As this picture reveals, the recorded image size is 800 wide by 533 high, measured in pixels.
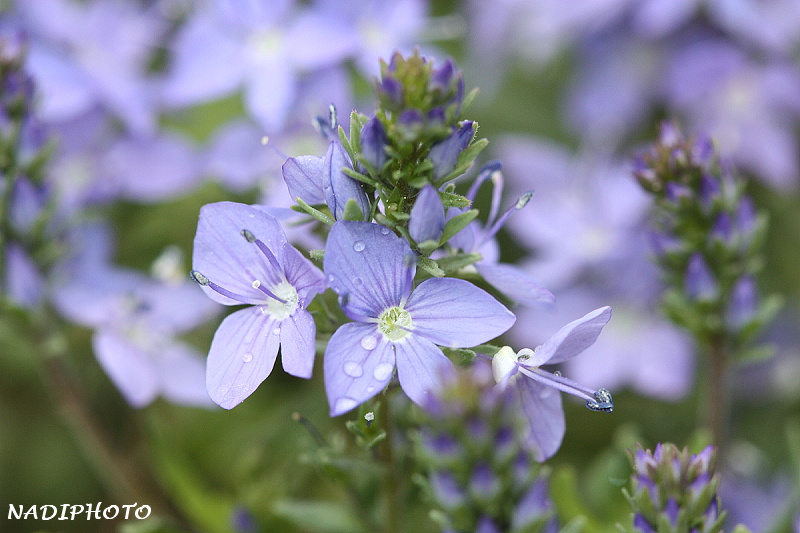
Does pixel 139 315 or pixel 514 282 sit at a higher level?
pixel 514 282

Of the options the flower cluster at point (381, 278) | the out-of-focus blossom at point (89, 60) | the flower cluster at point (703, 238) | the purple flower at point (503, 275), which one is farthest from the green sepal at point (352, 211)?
the out-of-focus blossom at point (89, 60)

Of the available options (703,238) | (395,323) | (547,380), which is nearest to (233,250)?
(395,323)

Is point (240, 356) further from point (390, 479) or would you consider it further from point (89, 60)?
point (89, 60)

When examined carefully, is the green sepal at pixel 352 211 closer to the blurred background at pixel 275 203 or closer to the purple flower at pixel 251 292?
the purple flower at pixel 251 292

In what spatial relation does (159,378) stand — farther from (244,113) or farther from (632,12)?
(632,12)

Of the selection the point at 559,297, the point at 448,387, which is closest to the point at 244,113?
the point at 559,297

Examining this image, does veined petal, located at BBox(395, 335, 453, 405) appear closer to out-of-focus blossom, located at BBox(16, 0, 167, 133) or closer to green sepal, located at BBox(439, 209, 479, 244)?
green sepal, located at BBox(439, 209, 479, 244)
